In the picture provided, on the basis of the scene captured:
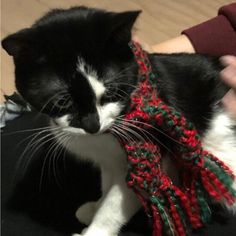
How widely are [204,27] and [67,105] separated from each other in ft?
2.06

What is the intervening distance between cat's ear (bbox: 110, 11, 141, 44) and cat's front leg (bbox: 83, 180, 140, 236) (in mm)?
292

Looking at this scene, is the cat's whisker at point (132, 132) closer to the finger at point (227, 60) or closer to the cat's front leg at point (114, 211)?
the cat's front leg at point (114, 211)

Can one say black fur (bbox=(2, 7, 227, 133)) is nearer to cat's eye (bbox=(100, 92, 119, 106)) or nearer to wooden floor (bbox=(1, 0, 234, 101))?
cat's eye (bbox=(100, 92, 119, 106))

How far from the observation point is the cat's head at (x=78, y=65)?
0.66m

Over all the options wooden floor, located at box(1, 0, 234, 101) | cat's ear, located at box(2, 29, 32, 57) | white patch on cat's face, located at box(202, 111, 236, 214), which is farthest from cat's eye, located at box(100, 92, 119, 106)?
wooden floor, located at box(1, 0, 234, 101)

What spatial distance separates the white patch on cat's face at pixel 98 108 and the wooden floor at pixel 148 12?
2.77ft

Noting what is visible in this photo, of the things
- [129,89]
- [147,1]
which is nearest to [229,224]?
[129,89]

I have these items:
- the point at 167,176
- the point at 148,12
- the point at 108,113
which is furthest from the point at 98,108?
the point at 148,12

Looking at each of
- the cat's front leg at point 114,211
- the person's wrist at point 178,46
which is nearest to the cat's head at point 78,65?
the cat's front leg at point 114,211

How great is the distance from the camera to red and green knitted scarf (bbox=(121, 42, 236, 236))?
743 mm

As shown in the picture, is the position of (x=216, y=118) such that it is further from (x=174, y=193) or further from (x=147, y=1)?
(x=147, y=1)

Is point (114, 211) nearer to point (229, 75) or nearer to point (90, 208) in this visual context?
point (90, 208)

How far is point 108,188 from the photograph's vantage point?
2.99 feet

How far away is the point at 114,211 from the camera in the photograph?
84 centimetres
